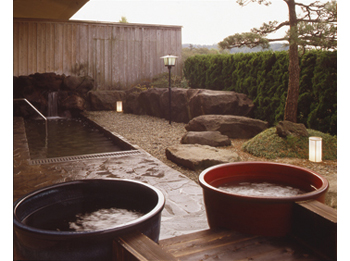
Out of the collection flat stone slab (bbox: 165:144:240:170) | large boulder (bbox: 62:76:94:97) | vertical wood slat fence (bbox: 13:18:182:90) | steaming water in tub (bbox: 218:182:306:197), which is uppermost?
vertical wood slat fence (bbox: 13:18:182:90)

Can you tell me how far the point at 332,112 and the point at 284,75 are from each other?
5.01 ft

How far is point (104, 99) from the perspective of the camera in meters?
12.8

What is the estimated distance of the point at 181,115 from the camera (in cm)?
940

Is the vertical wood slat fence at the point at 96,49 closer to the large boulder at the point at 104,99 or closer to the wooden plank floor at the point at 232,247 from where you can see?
the large boulder at the point at 104,99

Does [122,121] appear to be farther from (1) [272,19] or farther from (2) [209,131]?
(1) [272,19]

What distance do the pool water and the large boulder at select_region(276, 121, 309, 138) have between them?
3.04 metres

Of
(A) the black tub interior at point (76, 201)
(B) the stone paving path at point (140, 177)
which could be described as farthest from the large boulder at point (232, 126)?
(A) the black tub interior at point (76, 201)

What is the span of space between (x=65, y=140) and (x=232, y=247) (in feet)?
19.9

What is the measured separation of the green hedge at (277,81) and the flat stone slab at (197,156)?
2.72 meters

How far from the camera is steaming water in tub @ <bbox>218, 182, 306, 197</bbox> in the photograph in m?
2.13

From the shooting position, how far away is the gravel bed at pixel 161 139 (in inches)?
182

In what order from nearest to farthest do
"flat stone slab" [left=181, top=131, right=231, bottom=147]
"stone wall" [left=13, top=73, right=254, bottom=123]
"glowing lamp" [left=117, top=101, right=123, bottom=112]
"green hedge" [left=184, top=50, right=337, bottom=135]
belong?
"flat stone slab" [left=181, top=131, right=231, bottom=147]
"green hedge" [left=184, top=50, right=337, bottom=135]
"stone wall" [left=13, top=73, right=254, bottom=123]
"glowing lamp" [left=117, top=101, right=123, bottom=112]

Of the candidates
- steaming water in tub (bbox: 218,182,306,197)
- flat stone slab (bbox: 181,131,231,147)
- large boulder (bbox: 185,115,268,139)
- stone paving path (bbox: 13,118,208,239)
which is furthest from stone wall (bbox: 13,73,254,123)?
steaming water in tub (bbox: 218,182,306,197)

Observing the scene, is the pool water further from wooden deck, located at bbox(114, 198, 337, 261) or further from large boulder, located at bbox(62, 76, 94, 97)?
wooden deck, located at bbox(114, 198, 337, 261)
